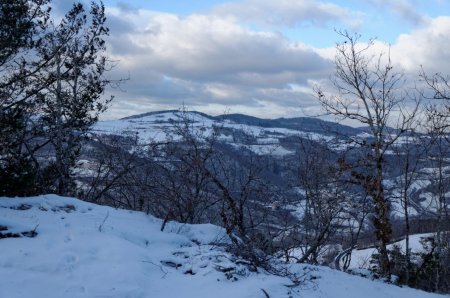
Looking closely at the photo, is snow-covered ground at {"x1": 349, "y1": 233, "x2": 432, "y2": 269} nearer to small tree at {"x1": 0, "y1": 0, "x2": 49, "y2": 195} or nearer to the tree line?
the tree line

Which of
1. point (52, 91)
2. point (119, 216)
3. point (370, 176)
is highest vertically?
point (52, 91)

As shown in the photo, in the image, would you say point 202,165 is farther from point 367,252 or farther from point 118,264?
point 367,252

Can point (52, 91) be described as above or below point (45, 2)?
below

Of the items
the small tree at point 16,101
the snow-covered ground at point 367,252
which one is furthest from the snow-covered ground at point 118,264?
the snow-covered ground at point 367,252

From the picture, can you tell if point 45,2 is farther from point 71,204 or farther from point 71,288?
point 71,288

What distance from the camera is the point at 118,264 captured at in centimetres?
542

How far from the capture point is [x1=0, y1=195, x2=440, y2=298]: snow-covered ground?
16.3ft

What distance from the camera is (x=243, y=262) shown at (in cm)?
619

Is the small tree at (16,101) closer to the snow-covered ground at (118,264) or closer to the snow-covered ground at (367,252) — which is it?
the snow-covered ground at (118,264)

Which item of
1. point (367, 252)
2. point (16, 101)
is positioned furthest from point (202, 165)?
point (367, 252)

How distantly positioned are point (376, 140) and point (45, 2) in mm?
10690

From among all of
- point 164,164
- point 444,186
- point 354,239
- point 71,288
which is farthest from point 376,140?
point 71,288

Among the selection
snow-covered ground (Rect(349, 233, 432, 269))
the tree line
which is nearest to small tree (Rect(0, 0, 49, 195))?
the tree line

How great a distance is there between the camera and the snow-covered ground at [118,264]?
4.95 m
